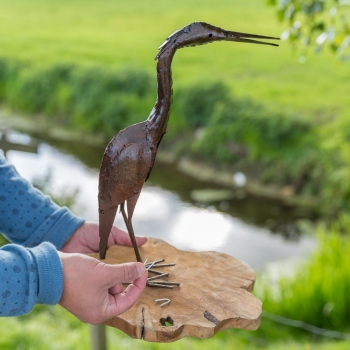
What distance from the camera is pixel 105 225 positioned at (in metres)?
1.09

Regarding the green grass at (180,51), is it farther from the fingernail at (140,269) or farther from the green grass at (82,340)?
the fingernail at (140,269)

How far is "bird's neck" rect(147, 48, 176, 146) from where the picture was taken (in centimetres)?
100

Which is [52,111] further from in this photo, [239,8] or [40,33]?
[239,8]

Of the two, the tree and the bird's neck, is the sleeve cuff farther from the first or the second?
the tree

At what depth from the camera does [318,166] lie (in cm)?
362

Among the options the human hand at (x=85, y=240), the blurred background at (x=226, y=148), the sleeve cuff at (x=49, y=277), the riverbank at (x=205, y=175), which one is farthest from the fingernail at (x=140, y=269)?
the riverbank at (x=205, y=175)

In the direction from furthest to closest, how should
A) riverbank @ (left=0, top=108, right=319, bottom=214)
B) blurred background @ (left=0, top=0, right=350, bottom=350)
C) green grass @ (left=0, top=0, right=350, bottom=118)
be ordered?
green grass @ (left=0, top=0, right=350, bottom=118)
riverbank @ (left=0, top=108, right=319, bottom=214)
blurred background @ (left=0, top=0, right=350, bottom=350)

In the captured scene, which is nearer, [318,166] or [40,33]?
[318,166]

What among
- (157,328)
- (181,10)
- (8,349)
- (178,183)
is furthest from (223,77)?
(157,328)

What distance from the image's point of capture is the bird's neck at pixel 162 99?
3.28ft

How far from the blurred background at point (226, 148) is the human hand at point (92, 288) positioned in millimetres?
992

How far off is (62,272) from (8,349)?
1066 millimetres

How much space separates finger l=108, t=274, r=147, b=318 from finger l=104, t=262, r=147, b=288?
0.04 feet

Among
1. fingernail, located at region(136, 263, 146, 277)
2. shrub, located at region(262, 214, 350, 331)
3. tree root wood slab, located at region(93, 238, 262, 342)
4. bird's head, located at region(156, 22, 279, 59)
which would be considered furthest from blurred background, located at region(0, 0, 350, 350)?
fingernail, located at region(136, 263, 146, 277)
